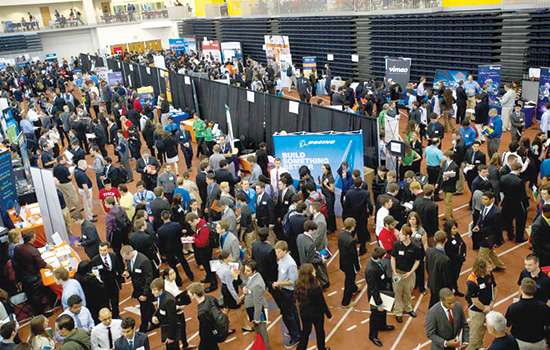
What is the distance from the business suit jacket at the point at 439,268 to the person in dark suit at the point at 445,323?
848 mm

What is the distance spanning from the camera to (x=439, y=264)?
574cm

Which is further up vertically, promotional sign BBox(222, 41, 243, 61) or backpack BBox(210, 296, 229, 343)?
promotional sign BBox(222, 41, 243, 61)

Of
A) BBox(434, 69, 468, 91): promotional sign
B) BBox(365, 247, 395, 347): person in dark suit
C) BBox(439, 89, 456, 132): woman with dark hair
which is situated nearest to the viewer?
BBox(365, 247, 395, 347): person in dark suit

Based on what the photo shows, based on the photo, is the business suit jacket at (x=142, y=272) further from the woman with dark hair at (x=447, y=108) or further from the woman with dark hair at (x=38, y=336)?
the woman with dark hair at (x=447, y=108)

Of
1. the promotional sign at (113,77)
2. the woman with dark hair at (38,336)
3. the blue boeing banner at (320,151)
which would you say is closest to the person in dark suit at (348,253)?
the blue boeing banner at (320,151)

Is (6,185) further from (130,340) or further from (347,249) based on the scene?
(347,249)

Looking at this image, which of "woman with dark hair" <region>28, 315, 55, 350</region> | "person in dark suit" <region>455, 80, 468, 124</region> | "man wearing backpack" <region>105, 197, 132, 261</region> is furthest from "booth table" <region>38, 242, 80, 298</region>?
"person in dark suit" <region>455, 80, 468, 124</region>

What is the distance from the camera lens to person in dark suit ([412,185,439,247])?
6973mm

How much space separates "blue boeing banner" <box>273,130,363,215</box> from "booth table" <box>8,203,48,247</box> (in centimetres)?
517

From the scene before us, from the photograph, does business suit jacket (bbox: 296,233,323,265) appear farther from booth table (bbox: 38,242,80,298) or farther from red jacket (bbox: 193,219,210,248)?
booth table (bbox: 38,242,80,298)

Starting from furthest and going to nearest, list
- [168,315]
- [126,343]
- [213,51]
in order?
[213,51] < [168,315] < [126,343]

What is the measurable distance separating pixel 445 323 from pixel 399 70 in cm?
1533

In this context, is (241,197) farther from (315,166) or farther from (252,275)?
(315,166)

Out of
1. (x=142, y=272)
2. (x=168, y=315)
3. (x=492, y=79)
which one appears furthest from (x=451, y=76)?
(x=168, y=315)
